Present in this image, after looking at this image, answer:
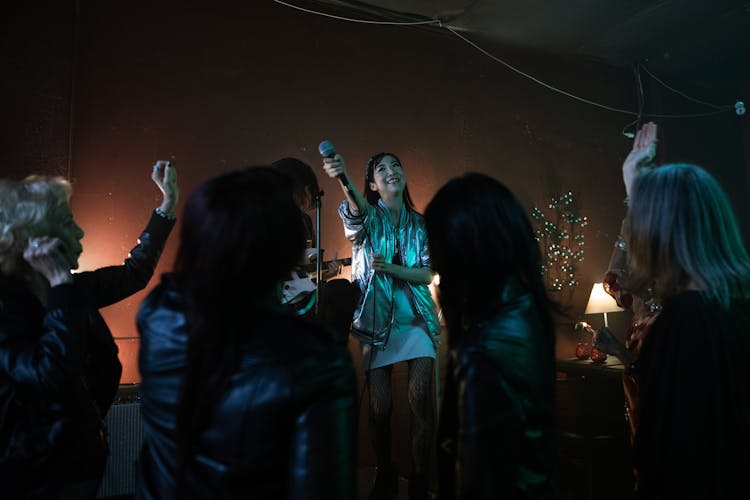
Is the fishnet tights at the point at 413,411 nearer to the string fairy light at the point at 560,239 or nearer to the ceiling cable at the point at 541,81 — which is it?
the string fairy light at the point at 560,239

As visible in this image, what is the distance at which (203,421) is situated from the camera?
90cm

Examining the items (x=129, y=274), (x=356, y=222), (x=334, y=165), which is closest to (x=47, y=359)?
(x=129, y=274)

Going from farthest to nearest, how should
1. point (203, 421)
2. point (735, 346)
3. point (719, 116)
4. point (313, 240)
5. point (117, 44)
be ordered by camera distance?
point (719, 116), point (117, 44), point (313, 240), point (735, 346), point (203, 421)

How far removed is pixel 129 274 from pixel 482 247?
4.78 feet

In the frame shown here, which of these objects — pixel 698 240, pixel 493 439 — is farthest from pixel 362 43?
pixel 493 439

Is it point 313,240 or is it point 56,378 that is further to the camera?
point 313,240

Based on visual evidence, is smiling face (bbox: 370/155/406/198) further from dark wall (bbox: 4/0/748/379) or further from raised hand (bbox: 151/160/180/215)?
raised hand (bbox: 151/160/180/215)

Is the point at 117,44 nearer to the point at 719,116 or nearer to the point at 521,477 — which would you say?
the point at 521,477

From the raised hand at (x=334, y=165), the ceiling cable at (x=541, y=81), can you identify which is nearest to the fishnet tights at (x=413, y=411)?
the raised hand at (x=334, y=165)

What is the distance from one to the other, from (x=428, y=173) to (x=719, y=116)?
431cm

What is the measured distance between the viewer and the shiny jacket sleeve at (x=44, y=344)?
1340 mm

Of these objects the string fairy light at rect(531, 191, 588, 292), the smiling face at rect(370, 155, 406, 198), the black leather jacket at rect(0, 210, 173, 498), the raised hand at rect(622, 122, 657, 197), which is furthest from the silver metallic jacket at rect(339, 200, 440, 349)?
the string fairy light at rect(531, 191, 588, 292)

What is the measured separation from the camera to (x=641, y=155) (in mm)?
1864

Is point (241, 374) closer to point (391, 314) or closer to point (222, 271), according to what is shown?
point (222, 271)
